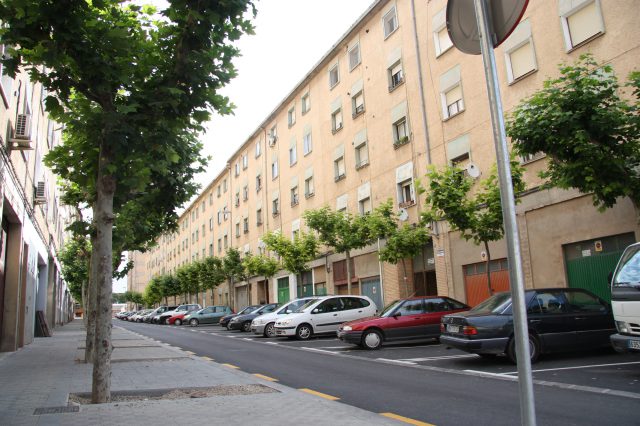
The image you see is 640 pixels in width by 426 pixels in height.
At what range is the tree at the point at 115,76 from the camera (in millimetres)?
6672

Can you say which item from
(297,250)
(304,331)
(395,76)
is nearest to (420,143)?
(395,76)

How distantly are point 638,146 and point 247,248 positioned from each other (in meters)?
36.2

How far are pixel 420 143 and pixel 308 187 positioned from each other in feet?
41.2

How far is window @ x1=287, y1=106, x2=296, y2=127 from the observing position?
36.3 meters

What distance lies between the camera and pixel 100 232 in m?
7.44

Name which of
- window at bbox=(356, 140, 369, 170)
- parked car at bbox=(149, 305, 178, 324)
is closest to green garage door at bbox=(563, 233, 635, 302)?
window at bbox=(356, 140, 369, 170)

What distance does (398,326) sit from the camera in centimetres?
1525

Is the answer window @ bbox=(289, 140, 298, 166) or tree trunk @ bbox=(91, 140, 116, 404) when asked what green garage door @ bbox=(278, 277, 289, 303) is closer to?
window @ bbox=(289, 140, 298, 166)

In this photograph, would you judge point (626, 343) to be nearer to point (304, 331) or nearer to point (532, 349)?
point (532, 349)

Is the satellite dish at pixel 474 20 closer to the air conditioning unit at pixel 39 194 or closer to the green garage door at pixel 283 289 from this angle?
the air conditioning unit at pixel 39 194

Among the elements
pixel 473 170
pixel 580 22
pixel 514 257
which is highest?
pixel 580 22

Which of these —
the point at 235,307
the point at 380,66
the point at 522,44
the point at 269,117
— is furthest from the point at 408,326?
the point at 235,307

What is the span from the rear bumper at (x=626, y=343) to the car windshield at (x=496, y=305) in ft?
8.85

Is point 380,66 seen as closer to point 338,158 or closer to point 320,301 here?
point 338,158
